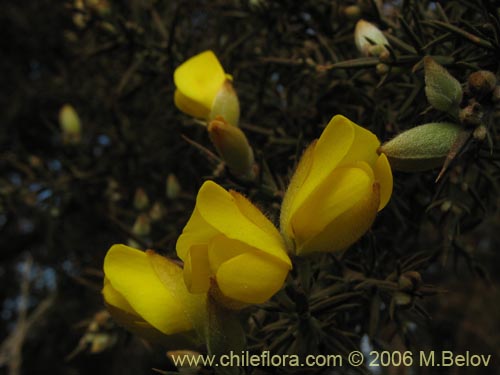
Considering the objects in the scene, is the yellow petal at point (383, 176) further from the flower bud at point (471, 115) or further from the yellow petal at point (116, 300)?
the yellow petal at point (116, 300)

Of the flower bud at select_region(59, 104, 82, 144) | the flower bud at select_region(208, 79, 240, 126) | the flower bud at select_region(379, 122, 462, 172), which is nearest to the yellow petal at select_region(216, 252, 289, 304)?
the flower bud at select_region(379, 122, 462, 172)

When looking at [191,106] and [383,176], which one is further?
[191,106]

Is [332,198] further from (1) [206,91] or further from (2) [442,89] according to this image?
(1) [206,91]

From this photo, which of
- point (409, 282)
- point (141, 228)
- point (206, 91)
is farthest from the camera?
point (141, 228)

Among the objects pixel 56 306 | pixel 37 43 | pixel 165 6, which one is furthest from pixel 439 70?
pixel 37 43

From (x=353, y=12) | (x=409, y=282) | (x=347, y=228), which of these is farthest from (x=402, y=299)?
(x=353, y=12)

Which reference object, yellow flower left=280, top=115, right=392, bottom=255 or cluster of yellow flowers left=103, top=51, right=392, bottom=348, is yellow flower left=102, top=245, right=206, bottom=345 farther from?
yellow flower left=280, top=115, right=392, bottom=255

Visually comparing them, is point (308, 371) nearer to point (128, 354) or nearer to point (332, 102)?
point (332, 102)
